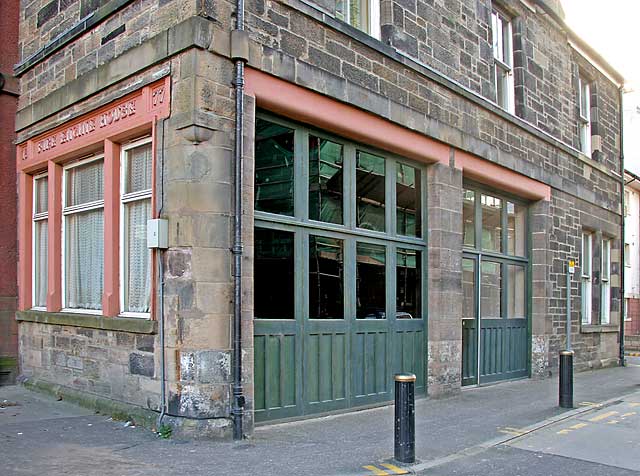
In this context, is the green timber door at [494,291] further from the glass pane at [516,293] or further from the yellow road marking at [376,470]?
the yellow road marking at [376,470]

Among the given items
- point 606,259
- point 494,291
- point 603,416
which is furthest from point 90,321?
point 606,259

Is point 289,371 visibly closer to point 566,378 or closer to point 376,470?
point 376,470

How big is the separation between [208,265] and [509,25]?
10084 millimetres

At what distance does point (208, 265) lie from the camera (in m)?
7.57

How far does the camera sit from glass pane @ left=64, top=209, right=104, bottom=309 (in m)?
9.52

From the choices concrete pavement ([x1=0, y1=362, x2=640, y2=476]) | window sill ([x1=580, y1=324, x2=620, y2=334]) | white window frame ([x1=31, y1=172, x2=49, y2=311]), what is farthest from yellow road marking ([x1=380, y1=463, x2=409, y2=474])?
window sill ([x1=580, y1=324, x2=620, y2=334])

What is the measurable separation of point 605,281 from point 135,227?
14.7 metres

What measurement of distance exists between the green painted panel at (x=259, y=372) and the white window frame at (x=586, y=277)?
1138cm

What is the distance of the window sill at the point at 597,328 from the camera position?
16909 millimetres

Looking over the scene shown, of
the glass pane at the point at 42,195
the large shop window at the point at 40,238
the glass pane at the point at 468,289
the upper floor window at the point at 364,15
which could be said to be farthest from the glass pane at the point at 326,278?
the glass pane at the point at 42,195

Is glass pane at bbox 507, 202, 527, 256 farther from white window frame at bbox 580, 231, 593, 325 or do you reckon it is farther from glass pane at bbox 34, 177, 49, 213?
glass pane at bbox 34, 177, 49, 213

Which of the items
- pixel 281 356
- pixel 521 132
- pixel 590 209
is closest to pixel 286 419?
pixel 281 356

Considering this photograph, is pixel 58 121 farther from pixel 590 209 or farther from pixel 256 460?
pixel 590 209

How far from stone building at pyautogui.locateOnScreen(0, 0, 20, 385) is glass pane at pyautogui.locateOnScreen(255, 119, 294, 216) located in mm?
5068
